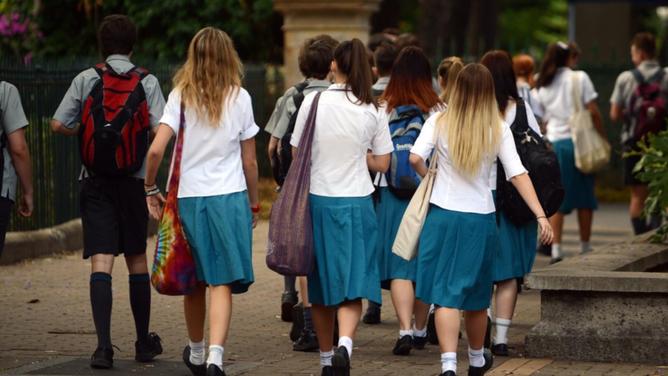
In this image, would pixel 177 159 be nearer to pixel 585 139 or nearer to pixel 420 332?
pixel 420 332

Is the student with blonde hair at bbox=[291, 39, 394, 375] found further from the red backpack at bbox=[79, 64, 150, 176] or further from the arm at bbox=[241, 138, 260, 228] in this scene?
the red backpack at bbox=[79, 64, 150, 176]

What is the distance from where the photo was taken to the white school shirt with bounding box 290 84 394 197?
7840 mm

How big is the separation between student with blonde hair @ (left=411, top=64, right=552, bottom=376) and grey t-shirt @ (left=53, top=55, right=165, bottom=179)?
4.90 ft

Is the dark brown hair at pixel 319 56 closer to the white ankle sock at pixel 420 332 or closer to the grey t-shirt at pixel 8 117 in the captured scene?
the white ankle sock at pixel 420 332

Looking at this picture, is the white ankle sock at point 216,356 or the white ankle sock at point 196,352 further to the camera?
the white ankle sock at point 196,352

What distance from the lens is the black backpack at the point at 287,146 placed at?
9.30m

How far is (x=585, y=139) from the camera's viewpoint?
13695 mm

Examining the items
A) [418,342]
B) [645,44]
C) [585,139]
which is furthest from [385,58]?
[645,44]

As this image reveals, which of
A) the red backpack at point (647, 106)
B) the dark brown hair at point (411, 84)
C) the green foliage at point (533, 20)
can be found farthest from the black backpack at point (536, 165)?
the green foliage at point (533, 20)

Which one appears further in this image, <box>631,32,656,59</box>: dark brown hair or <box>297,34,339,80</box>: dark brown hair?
<box>631,32,656,59</box>: dark brown hair

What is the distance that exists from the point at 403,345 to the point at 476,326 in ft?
3.64

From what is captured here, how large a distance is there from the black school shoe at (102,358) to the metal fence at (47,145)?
5.25 meters

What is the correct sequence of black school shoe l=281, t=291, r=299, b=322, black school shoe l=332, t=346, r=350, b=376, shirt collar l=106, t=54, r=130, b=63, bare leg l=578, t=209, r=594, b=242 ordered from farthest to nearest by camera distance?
bare leg l=578, t=209, r=594, b=242 → black school shoe l=281, t=291, r=299, b=322 → shirt collar l=106, t=54, r=130, b=63 → black school shoe l=332, t=346, r=350, b=376

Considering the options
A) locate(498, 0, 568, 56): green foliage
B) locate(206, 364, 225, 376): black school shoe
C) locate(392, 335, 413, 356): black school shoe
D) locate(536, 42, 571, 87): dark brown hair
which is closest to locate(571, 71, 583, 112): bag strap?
locate(536, 42, 571, 87): dark brown hair
